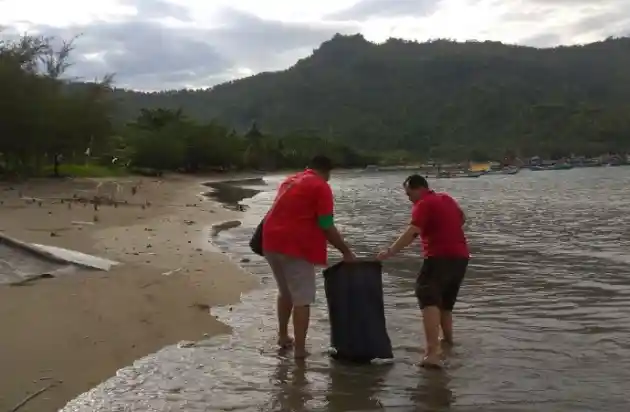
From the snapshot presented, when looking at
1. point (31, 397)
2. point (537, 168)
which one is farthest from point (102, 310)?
point (537, 168)

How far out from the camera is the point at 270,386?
556 cm

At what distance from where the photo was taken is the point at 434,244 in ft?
21.4

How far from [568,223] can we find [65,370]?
19.5 m

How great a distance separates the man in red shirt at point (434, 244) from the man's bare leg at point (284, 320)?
1021mm

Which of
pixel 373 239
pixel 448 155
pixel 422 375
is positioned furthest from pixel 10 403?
pixel 448 155

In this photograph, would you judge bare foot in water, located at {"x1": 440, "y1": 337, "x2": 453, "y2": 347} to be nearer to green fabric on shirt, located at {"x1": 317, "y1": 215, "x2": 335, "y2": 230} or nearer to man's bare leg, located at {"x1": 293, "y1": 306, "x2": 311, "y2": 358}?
man's bare leg, located at {"x1": 293, "y1": 306, "x2": 311, "y2": 358}

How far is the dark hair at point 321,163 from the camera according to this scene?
6.41 m

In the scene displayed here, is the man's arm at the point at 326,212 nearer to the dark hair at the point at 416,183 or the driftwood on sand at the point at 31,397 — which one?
the dark hair at the point at 416,183

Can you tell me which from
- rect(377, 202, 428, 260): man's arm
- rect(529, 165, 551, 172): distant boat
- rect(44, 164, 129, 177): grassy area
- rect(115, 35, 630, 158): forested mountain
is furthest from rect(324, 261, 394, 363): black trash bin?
rect(115, 35, 630, 158): forested mountain

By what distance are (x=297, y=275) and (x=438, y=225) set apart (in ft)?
4.43

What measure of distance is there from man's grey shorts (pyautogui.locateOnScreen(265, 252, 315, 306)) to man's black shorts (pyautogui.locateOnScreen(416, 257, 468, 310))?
3.26ft

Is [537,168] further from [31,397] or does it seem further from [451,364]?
[31,397]

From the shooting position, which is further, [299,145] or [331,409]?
[299,145]

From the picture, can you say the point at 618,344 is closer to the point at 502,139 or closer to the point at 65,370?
the point at 65,370
